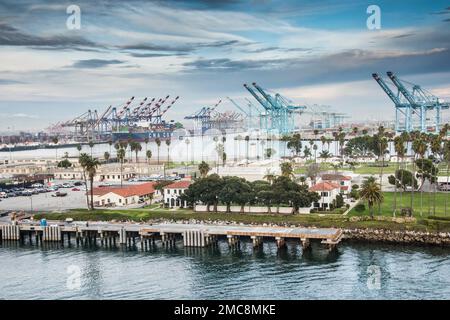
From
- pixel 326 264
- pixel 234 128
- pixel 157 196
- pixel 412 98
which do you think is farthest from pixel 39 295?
pixel 234 128

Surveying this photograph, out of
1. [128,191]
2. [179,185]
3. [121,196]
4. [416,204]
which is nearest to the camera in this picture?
[416,204]

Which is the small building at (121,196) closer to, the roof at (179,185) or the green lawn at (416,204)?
the roof at (179,185)

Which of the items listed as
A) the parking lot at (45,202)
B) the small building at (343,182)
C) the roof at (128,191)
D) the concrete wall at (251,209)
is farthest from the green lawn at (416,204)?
the parking lot at (45,202)

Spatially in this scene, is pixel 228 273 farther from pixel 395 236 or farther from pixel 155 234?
pixel 395 236

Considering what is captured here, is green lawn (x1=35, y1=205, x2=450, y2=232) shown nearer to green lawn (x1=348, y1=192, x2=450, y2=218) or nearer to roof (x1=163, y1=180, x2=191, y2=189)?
green lawn (x1=348, y1=192, x2=450, y2=218)

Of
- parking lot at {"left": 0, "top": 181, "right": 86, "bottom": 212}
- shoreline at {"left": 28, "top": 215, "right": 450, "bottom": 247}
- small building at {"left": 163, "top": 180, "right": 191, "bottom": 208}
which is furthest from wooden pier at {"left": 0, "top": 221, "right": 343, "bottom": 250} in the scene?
small building at {"left": 163, "top": 180, "right": 191, "bottom": 208}

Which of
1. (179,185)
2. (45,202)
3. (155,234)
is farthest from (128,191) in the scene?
(155,234)
